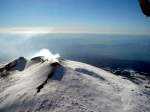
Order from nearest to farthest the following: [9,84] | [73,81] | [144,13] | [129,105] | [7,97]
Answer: [144,13] → [129,105] → [7,97] → [73,81] → [9,84]

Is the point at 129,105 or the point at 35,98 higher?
the point at 35,98

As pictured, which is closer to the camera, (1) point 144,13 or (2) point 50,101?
(1) point 144,13

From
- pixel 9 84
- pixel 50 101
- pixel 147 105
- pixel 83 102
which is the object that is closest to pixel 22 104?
pixel 50 101

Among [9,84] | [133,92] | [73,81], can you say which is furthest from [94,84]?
[9,84]

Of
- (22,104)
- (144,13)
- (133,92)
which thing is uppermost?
(144,13)

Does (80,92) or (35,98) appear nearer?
(35,98)

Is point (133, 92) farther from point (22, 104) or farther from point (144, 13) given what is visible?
point (144, 13)

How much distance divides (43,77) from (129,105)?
10865 millimetres

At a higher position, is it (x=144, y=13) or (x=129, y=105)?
(x=144, y=13)

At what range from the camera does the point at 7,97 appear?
66.0ft

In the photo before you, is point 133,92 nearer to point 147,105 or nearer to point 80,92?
point 147,105

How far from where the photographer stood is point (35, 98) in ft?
58.5

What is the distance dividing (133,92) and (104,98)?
616 cm

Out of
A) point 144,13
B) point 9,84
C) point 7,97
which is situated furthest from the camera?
point 9,84
